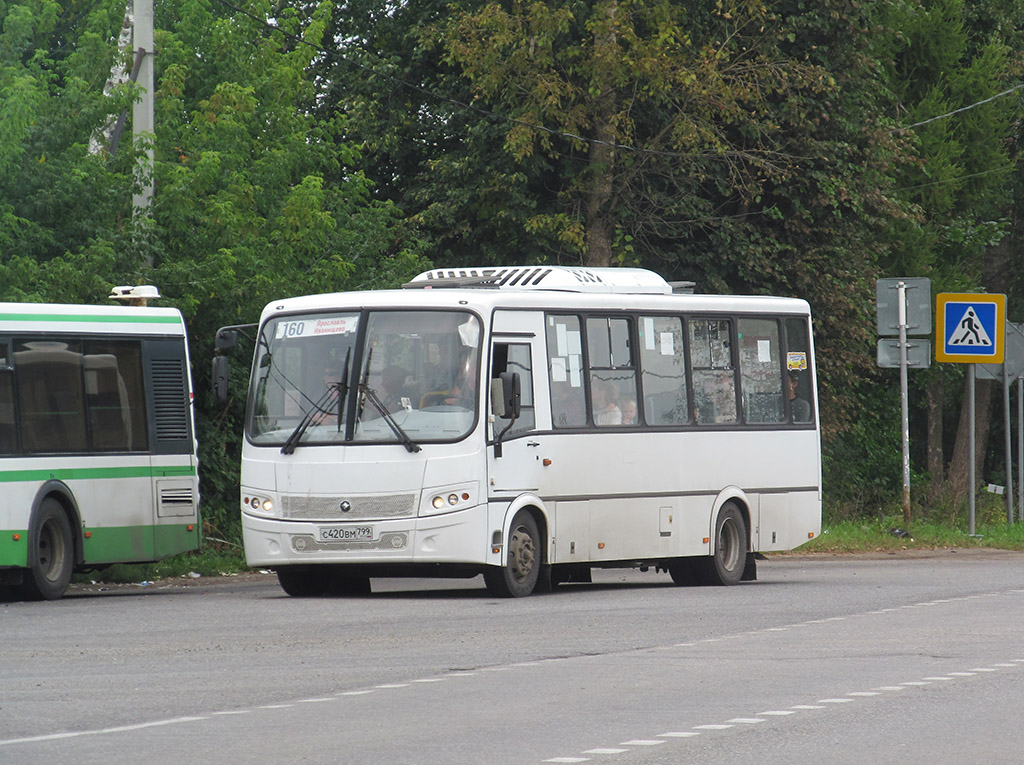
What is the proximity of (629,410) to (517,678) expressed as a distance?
A: 8655mm

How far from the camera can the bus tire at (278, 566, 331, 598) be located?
59.4 ft

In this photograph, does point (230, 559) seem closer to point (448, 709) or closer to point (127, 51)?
point (127, 51)

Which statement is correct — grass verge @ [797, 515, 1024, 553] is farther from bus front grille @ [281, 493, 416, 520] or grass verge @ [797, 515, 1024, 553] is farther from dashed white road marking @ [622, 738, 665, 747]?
dashed white road marking @ [622, 738, 665, 747]

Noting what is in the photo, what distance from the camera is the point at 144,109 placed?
76.5 ft

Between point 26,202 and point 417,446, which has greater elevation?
point 26,202

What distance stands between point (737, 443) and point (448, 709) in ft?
37.8

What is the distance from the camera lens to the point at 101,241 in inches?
871

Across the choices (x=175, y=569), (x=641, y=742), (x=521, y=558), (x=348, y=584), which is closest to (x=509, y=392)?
(x=521, y=558)

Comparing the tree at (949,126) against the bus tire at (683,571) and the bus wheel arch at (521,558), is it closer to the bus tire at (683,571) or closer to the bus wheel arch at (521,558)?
the bus tire at (683,571)

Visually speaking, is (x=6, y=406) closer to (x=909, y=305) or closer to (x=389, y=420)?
(x=389, y=420)

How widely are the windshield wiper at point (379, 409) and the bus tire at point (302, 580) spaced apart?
1.67 m

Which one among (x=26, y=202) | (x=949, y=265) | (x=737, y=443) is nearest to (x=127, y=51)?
(x=26, y=202)

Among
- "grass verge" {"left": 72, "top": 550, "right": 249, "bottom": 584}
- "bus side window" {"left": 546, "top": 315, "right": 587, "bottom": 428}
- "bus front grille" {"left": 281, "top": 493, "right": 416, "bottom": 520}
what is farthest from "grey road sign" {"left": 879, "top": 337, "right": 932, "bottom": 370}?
"bus front grille" {"left": 281, "top": 493, "right": 416, "bottom": 520}

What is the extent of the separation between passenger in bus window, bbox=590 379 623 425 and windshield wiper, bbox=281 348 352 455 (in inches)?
108
